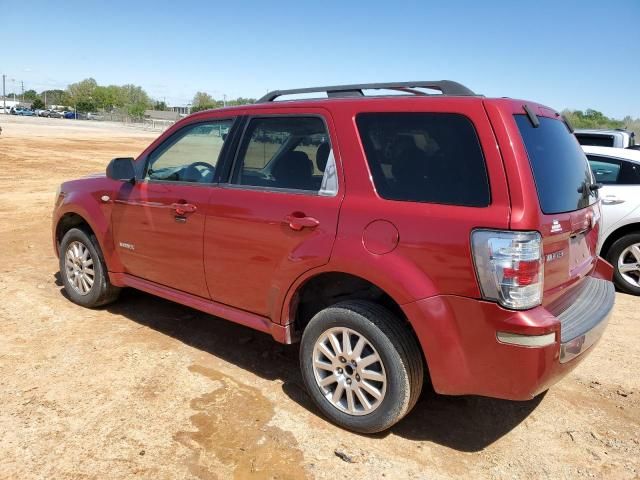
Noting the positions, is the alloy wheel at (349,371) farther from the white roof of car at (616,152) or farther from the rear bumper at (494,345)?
the white roof of car at (616,152)

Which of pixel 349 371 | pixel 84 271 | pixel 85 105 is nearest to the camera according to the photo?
pixel 349 371

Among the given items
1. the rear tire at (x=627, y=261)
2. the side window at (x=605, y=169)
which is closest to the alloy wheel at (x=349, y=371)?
the rear tire at (x=627, y=261)

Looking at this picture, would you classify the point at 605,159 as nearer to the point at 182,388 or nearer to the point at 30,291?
the point at 182,388

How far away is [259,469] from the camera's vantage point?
2.82 m

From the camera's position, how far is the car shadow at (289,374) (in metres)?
3.27

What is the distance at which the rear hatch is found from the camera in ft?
8.97

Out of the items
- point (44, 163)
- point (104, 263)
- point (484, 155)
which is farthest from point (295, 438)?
point (44, 163)

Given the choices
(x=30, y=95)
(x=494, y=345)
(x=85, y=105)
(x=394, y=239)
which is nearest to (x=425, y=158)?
(x=394, y=239)

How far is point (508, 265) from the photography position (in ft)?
8.35

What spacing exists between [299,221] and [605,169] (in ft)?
16.6

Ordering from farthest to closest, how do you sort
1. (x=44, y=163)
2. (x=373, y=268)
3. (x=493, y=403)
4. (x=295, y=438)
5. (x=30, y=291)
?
1. (x=44, y=163)
2. (x=30, y=291)
3. (x=493, y=403)
4. (x=295, y=438)
5. (x=373, y=268)

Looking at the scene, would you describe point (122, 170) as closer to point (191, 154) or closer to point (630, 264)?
point (191, 154)

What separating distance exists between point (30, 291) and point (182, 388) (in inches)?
112

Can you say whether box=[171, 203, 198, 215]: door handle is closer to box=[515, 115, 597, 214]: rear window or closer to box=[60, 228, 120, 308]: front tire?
box=[60, 228, 120, 308]: front tire
